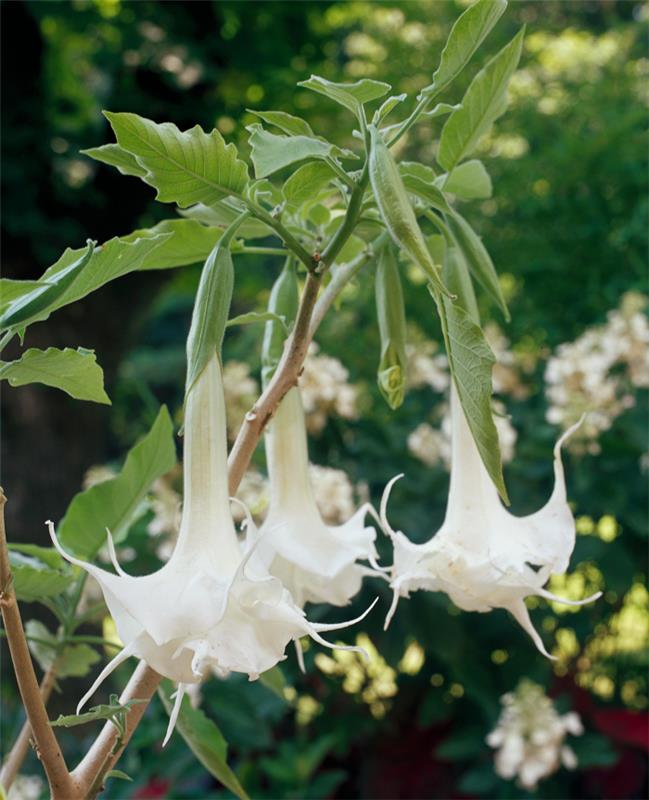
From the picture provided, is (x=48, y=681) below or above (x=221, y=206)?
below

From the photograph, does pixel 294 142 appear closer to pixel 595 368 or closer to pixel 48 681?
pixel 48 681

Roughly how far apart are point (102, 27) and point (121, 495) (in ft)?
4.96

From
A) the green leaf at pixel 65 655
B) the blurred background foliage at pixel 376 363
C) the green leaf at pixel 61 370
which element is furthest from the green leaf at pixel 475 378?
the blurred background foliage at pixel 376 363

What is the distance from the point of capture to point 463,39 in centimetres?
33

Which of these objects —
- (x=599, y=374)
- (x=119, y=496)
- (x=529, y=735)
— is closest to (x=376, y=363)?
(x=599, y=374)

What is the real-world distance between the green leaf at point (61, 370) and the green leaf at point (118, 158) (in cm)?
6

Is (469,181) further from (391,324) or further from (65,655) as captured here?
(65,655)

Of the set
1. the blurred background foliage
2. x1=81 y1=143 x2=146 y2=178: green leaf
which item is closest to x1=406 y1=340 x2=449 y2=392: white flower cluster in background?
the blurred background foliage

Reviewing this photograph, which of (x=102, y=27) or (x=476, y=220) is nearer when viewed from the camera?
(x=476, y=220)

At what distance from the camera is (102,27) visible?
1.77 metres

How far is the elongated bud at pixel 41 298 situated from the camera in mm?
293

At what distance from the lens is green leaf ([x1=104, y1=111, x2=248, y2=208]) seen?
1.01 feet

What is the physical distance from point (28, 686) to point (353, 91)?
22 centimetres

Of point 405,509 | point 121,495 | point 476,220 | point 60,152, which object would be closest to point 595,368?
point 405,509
